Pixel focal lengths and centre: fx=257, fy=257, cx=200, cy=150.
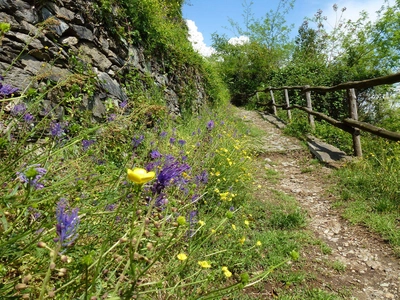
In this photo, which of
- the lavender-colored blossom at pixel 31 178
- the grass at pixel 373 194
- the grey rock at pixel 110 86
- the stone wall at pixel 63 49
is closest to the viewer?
the lavender-colored blossom at pixel 31 178

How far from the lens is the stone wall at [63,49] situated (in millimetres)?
2240

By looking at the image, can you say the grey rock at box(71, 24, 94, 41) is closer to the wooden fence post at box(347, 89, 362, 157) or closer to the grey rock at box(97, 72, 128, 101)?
the grey rock at box(97, 72, 128, 101)

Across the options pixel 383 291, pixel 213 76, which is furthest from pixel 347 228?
pixel 213 76

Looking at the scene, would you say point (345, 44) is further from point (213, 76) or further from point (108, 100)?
point (108, 100)

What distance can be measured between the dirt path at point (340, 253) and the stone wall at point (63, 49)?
258 centimetres

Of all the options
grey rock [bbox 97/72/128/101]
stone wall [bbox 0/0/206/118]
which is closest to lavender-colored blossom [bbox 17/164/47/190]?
stone wall [bbox 0/0/206/118]

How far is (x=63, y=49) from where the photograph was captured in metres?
2.74

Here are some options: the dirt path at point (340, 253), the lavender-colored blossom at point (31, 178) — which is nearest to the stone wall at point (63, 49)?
the lavender-colored blossom at point (31, 178)

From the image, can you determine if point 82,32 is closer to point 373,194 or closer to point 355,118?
point 373,194

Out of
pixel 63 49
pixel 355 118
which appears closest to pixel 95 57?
pixel 63 49

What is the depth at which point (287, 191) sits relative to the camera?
368 centimetres

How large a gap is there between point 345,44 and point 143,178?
2097 cm

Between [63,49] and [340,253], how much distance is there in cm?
343

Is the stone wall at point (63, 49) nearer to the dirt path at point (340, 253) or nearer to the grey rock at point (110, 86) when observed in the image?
the grey rock at point (110, 86)
